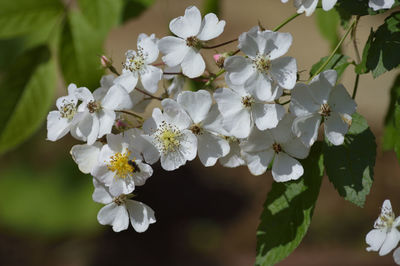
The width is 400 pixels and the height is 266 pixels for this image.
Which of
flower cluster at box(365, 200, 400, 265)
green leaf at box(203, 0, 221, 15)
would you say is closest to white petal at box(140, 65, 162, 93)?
flower cluster at box(365, 200, 400, 265)

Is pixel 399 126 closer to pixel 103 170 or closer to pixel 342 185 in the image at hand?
pixel 342 185

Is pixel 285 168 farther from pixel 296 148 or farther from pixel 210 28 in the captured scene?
pixel 210 28

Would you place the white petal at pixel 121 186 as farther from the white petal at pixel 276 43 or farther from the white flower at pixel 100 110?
the white petal at pixel 276 43

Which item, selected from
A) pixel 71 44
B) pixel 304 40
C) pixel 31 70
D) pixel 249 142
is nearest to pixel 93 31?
pixel 71 44

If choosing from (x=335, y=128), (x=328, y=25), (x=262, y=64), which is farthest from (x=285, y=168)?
(x=328, y=25)

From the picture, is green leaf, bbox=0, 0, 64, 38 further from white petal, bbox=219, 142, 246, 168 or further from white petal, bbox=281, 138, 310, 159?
white petal, bbox=281, 138, 310, 159
